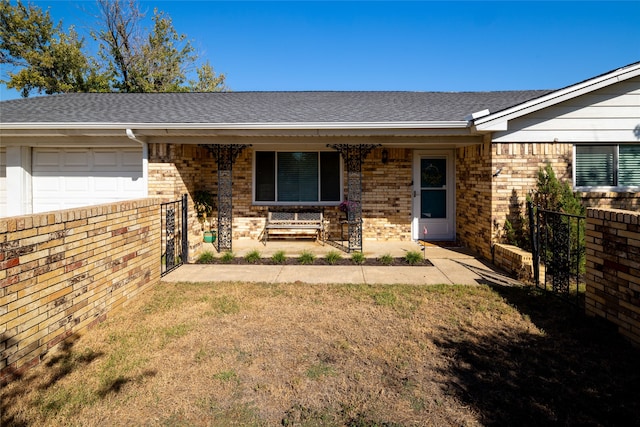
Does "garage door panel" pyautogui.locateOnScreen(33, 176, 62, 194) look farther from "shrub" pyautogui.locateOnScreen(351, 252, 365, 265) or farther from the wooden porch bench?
"shrub" pyautogui.locateOnScreen(351, 252, 365, 265)

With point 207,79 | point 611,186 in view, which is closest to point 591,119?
point 611,186

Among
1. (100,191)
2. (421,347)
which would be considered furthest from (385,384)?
(100,191)

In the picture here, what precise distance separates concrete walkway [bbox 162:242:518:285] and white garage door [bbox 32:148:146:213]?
9.44 ft

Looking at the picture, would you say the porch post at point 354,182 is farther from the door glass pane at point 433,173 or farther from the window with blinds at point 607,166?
the window with blinds at point 607,166

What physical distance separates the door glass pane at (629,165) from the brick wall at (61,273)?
8974 millimetres

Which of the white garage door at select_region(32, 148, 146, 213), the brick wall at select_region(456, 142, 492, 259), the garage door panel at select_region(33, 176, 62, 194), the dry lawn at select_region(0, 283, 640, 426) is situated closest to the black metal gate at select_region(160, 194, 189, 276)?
the white garage door at select_region(32, 148, 146, 213)

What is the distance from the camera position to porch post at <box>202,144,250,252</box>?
8227mm

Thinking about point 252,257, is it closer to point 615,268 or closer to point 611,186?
point 615,268

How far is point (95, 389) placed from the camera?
2.81 metres

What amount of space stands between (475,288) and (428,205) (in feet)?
14.3

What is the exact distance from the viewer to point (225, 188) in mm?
8812

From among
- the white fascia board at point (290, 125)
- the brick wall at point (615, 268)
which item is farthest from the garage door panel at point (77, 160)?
the brick wall at point (615, 268)

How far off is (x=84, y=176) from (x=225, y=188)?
333 cm

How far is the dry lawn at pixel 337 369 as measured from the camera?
8.32ft
